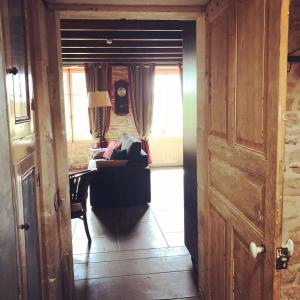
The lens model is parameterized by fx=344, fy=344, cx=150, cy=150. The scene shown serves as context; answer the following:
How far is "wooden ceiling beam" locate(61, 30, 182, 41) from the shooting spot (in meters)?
4.56

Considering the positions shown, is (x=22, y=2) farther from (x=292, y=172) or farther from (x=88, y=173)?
(x=88, y=173)

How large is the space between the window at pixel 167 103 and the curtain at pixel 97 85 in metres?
1.19

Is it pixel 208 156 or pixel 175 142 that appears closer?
pixel 208 156

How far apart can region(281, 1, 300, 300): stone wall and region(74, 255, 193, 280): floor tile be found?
1.50 meters

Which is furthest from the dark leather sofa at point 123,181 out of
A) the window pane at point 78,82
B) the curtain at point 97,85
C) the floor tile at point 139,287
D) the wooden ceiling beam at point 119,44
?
the window pane at point 78,82

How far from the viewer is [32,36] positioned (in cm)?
195

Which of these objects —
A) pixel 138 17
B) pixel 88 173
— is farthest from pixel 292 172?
pixel 88 173

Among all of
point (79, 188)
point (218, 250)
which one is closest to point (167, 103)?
point (79, 188)

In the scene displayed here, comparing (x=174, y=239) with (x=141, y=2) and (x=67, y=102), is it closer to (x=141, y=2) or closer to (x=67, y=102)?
(x=141, y=2)

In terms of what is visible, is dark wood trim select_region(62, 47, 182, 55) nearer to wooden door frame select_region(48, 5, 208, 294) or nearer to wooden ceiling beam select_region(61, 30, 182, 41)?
wooden ceiling beam select_region(61, 30, 182, 41)

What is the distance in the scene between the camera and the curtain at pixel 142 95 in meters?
8.30

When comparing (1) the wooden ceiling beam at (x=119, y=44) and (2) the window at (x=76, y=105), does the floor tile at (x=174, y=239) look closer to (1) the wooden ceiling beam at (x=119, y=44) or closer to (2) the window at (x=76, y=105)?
(1) the wooden ceiling beam at (x=119, y=44)

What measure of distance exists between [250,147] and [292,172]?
0.48m

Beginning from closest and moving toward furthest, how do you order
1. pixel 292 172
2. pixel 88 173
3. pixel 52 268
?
pixel 292 172 → pixel 52 268 → pixel 88 173
